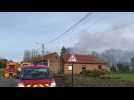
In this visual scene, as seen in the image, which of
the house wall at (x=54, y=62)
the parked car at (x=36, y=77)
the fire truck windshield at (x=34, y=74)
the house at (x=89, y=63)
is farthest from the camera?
the house at (x=89, y=63)

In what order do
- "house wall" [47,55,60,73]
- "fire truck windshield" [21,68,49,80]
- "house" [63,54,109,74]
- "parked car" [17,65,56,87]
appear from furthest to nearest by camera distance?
"house" [63,54,109,74]
"house wall" [47,55,60,73]
"fire truck windshield" [21,68,49,80]
"parked car" [17,65,56,87]

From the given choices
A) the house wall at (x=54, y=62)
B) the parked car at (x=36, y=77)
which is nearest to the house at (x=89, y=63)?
the house wall at (x=54, y=62)

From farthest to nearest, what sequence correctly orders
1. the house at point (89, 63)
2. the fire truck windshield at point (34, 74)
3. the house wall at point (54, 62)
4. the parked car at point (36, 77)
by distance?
the house at point (89, 63) < the house wall at point (54, 62) < the fire truck windshield at point (34, 74) < the parked car at point (36, 77)

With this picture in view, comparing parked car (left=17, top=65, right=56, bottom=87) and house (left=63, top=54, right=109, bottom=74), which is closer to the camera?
parked car (left=17, top=65, right=56, bottom=87)

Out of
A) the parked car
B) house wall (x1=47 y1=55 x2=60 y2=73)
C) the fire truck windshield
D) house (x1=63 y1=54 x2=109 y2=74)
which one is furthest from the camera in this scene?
house (x1=63 y1=54 x2=109 y2=74)

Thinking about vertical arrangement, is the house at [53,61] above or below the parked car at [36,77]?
above

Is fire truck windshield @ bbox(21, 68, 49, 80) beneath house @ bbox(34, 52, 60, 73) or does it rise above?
beneath

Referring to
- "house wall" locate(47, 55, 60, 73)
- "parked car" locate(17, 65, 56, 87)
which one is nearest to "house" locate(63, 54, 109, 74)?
"house wall" locate(47, 55, 60, 73)

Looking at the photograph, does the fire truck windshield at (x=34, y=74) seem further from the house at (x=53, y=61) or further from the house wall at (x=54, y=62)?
the house at (x=53, y=61)

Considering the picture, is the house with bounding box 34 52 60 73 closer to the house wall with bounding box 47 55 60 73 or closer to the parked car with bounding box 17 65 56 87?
the house wall with bounding box 47 55 60 73
